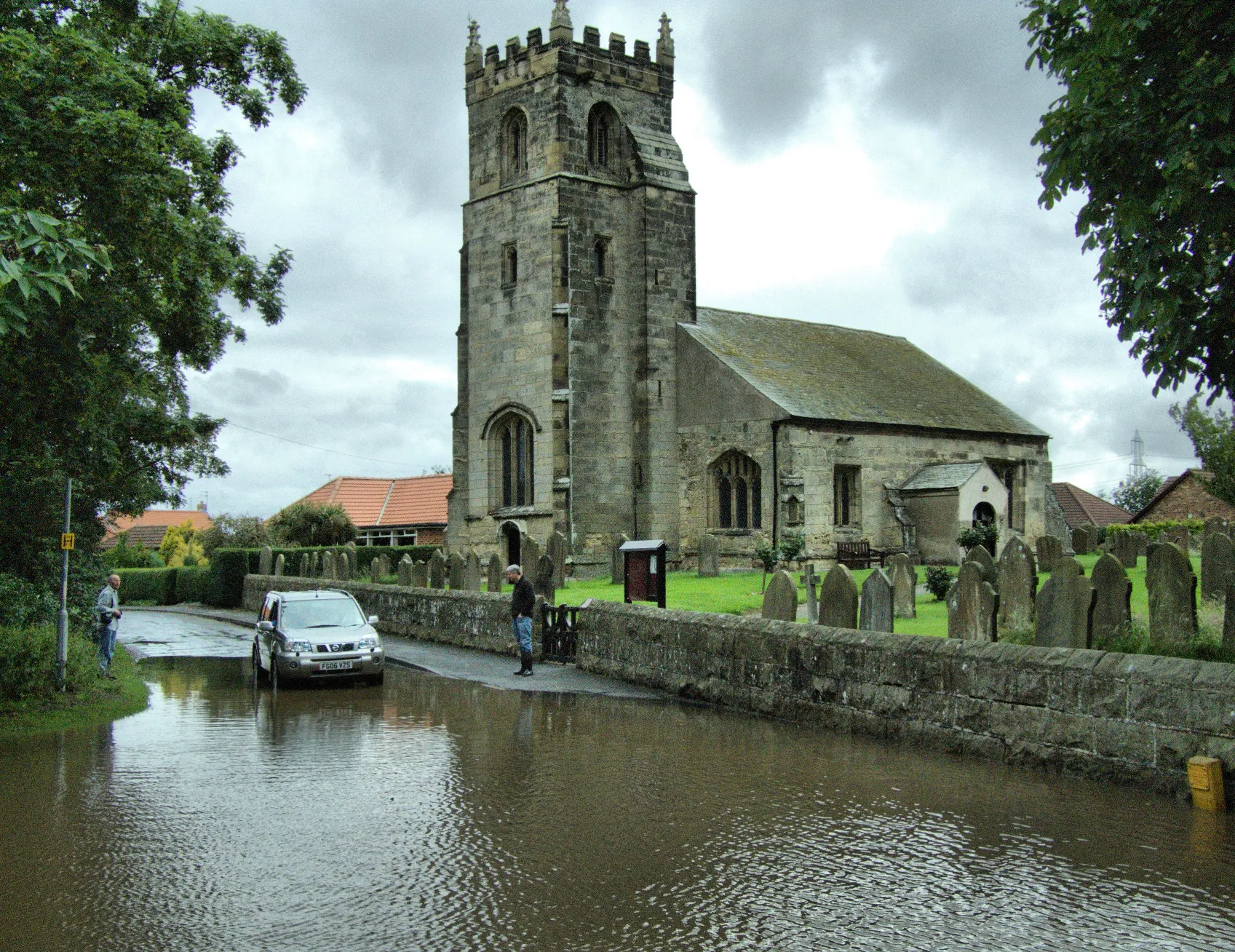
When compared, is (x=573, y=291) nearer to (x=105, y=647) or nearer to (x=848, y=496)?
(x=848, y=496)

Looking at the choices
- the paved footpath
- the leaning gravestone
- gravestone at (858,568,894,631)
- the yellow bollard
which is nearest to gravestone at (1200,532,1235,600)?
gravestone at (858,568,894,631)

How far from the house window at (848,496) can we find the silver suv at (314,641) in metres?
20.1

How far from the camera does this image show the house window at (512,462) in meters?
36.0

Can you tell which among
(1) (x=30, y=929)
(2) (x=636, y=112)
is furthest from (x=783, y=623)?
(2) (x=636, y=112)

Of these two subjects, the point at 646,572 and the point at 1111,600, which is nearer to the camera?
the point at 1111,600

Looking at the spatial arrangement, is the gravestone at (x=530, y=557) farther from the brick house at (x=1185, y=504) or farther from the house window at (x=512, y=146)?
the brick house at (x=1185, y=504)

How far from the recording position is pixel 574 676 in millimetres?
17531

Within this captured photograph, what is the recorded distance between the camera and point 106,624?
17203mm

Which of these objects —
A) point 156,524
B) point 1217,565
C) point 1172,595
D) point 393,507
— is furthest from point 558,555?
point 156,524

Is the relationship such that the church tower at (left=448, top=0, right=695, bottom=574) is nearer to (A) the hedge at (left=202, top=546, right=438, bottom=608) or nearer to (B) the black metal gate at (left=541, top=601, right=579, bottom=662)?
(A) the hedge at (left=202, top=546, right=438, bottom=608)

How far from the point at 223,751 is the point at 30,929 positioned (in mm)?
5667

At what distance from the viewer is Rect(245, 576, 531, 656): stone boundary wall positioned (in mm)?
21562

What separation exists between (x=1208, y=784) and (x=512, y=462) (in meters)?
29.8

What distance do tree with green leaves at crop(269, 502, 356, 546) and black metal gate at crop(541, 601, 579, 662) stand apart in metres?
30.9
